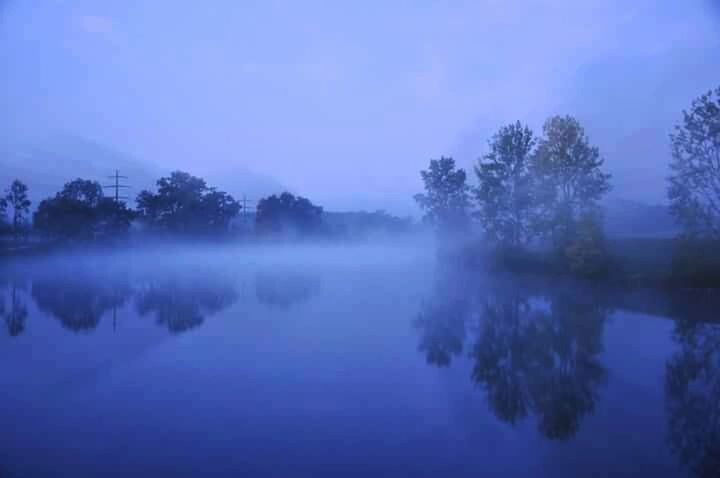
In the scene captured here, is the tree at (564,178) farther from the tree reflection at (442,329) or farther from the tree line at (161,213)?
the tree line at (161,213)

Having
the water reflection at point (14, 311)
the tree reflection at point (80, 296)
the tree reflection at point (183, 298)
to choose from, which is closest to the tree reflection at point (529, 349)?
the tree reflection at point (183, 298)

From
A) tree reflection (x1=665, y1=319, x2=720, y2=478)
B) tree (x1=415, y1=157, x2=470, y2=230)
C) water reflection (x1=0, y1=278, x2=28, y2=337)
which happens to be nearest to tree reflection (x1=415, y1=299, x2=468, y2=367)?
tree reflection (x1=665, y1=319, x2=720, y2=478)

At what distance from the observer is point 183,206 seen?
5191 cm

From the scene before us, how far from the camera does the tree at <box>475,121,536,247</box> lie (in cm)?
3095

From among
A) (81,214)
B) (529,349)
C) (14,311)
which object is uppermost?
(81,214)

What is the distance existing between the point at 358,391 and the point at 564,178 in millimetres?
23564

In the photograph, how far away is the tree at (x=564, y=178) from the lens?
2659 cm

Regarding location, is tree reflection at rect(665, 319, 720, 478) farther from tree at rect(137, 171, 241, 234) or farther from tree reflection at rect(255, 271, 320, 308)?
tree at rect(137, 171, 241, 234)

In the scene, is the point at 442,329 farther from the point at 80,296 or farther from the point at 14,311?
the point at 80,296

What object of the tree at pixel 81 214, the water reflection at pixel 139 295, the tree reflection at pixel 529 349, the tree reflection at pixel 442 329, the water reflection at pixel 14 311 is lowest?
the water reflection at pixel 14 311

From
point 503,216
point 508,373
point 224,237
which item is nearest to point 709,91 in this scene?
point 503,216

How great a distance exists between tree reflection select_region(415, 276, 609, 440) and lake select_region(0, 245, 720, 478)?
51mm

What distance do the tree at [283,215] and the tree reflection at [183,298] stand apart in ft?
108

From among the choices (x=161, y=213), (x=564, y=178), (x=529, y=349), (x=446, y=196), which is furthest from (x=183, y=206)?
(x=529, y=349)
